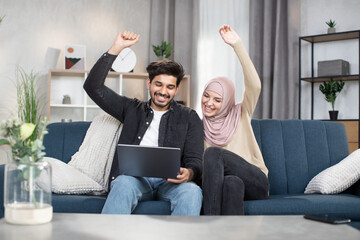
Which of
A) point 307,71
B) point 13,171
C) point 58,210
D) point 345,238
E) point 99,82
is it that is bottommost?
point 58,210

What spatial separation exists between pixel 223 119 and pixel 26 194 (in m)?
1.44

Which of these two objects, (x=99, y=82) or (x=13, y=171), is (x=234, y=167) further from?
(x=13, y=171)

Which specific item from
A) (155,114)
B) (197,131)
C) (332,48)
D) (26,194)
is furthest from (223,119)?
(332,48)

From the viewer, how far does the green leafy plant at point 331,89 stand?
13.3ft

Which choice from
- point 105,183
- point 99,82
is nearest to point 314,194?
point 105,183

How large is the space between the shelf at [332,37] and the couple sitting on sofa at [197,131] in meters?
2.03

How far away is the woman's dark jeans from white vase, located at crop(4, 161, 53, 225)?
0.93 m

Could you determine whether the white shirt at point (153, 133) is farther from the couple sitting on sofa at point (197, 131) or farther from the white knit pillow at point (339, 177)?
the white knit pillow at point (339, 177)

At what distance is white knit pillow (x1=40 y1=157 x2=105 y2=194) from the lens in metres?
2.17

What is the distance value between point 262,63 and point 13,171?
360 centimetres

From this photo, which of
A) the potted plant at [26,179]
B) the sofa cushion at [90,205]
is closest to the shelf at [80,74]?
the sofa cushion at [90,205]

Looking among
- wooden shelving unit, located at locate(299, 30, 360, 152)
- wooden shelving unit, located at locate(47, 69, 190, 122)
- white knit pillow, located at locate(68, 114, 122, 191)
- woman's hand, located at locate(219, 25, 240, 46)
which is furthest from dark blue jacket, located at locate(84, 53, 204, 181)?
wooden shelving unit, located at locate(47, 69, 190, 122)

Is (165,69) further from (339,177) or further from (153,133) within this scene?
(339,177)

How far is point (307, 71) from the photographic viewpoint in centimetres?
441
